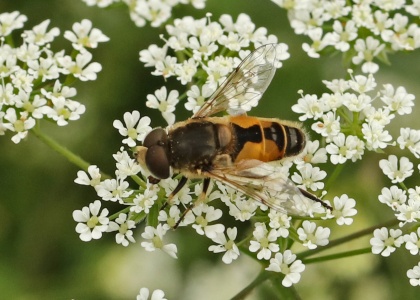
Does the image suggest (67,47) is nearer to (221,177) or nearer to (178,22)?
(178,22)

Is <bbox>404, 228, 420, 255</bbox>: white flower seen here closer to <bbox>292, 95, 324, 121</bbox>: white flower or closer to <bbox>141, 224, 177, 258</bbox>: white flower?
<bbox>292, 95, 324, 121</bbox>: white flower

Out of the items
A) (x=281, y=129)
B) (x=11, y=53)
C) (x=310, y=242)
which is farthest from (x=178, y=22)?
(x=310, y=242)

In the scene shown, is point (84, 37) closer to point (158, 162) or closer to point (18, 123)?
point (18, 123)

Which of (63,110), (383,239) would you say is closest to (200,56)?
(63,110)

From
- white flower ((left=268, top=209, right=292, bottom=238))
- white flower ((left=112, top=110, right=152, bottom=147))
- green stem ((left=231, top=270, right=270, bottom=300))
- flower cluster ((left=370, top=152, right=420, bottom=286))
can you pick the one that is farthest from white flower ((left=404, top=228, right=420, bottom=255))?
white flower ((left=112, top=110, right=152, bottom=147))

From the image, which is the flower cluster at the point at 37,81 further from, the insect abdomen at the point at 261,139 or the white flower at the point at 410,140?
the white flower at the point at 410,140

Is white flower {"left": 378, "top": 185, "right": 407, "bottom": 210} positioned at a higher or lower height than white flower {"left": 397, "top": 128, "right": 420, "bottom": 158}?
lower

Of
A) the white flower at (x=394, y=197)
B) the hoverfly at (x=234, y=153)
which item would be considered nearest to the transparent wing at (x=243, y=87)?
the hoverfly at (x=234, y=153)

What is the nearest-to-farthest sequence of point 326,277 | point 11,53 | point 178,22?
point 11,53 → point 178,22 → point 326,277
